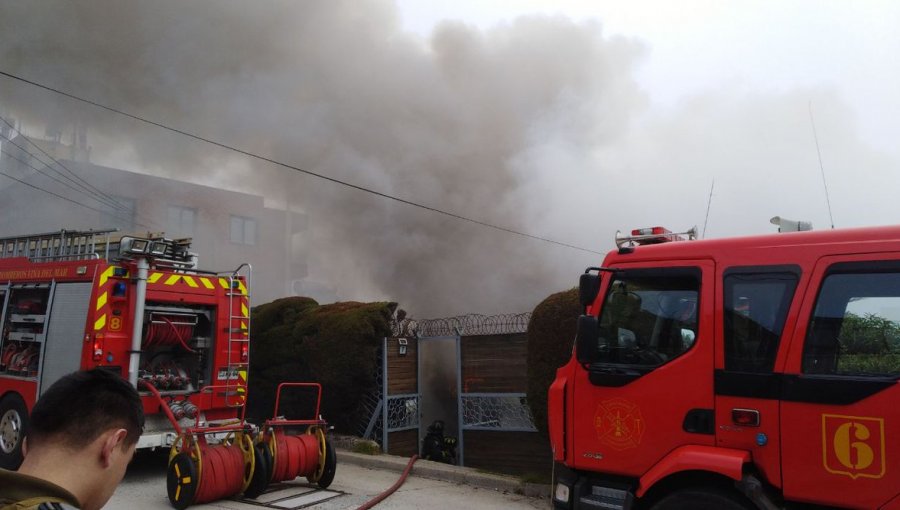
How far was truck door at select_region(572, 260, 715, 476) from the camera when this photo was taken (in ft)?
9.74

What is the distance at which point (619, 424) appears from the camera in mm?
3139

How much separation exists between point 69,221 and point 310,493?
1266 cm

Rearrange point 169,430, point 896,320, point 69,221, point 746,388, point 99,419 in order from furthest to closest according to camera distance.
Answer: point 69,221, point 169,430, point 746,388, point 896,320, point 99,419

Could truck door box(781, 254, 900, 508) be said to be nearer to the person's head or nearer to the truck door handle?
the truck door handle

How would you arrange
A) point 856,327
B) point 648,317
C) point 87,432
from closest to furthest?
point 87,432 < point 856,327 < point 648,317

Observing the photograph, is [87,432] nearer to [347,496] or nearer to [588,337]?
[588,337]

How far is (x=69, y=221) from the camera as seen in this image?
14.8 metres

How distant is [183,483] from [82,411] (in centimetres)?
395

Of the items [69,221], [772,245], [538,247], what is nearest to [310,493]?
[772,245]

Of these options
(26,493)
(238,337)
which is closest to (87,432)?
(26,493)

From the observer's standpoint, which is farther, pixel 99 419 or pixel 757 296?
pixel 757 296

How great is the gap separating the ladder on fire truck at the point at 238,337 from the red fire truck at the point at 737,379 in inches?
168

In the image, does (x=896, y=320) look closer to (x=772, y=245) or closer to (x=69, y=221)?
(x=772, y=245)

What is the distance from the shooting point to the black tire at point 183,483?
15.3ft
